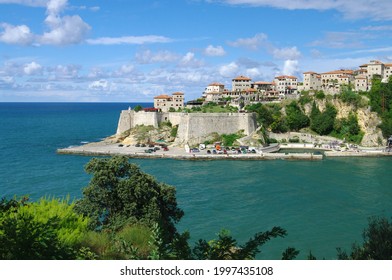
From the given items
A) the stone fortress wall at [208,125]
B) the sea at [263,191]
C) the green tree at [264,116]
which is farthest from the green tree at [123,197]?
the green tree at [264,116]

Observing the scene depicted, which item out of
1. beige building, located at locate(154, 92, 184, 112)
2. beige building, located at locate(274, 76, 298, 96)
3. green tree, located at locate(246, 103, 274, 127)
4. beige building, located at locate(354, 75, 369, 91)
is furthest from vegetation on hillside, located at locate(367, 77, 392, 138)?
beige building, located at locate(154, 92, 184, 112)

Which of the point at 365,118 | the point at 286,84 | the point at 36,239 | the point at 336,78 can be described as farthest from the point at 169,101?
the point at 36,239

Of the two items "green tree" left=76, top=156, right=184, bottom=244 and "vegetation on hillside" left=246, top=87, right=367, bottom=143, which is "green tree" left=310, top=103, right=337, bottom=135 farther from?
"green tree" left=76, top=156, right=184, bottom=244

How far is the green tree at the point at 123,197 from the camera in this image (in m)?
9.66

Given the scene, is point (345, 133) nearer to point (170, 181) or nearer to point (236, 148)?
point (236, 148)

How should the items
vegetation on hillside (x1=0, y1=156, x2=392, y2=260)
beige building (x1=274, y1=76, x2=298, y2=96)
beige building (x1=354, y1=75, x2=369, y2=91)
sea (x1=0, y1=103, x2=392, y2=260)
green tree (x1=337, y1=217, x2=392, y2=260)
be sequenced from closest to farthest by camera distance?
vegetation on hillside (x1=0, y1=156, x2=392, y2=260) < green tree (x1=337, y1=217, x2=392, y2=260) < sea (x1=0, y1=103, x2=392, y2=260) < beige building (x1=354, y1=75, x2=369, y2=91) < beige building (x1=274, y1=76, x2=298, y2=96)

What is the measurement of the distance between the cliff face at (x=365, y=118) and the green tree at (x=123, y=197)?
2549 cm

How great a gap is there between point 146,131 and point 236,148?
8.61 m

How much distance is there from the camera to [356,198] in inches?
673

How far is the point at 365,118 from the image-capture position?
3334cm

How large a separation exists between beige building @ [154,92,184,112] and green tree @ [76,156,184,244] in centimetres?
2711

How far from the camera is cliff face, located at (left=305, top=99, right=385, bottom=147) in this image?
104ft

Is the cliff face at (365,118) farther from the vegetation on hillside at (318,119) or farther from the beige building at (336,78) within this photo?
the beige building at (336,78)
